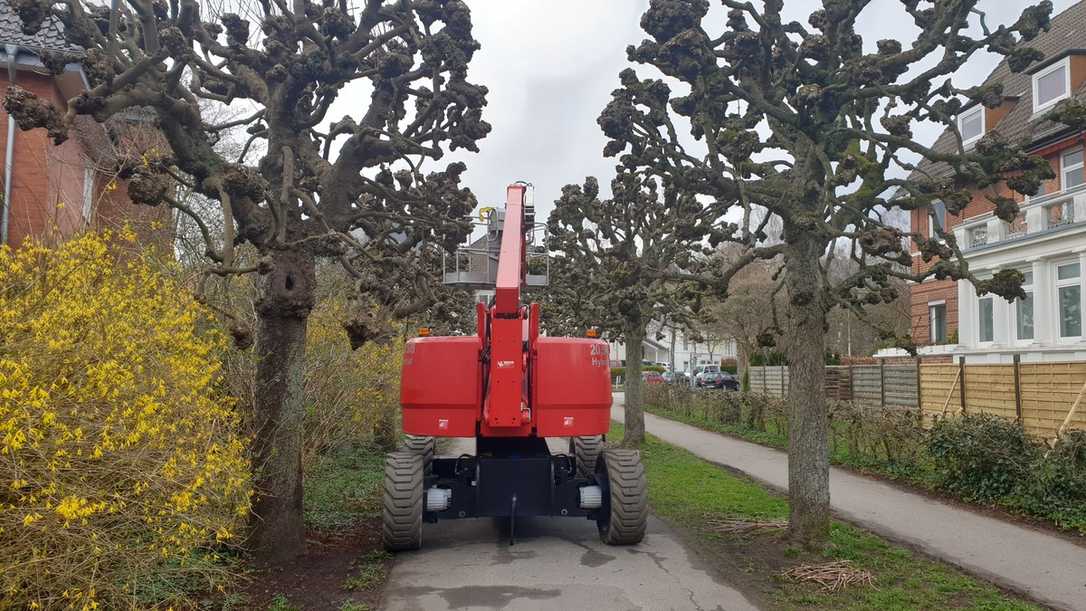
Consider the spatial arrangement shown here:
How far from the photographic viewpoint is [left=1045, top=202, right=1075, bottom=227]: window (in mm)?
18438

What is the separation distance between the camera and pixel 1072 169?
20.4 metres

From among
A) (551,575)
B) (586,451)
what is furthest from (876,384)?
(551,575)

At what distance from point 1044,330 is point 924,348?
5292 mm

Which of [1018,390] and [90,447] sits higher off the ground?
[1018,390]

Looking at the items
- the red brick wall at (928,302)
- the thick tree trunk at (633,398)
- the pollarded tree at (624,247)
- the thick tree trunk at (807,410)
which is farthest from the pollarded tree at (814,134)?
the red brick wall at (928,302)

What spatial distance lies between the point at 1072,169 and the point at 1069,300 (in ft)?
13.7

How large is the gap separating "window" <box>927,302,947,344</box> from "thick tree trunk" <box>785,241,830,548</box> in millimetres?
20422

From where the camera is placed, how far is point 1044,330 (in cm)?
1875

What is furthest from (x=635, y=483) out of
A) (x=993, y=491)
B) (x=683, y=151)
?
(x=993, y=491)

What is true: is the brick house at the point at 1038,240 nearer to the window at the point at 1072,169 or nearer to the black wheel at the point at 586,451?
the window at the point at 1072,169

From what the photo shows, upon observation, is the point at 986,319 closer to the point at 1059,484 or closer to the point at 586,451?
the point at 1059,484

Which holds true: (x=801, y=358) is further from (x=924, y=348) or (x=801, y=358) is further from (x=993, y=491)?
(x=924, y=348)

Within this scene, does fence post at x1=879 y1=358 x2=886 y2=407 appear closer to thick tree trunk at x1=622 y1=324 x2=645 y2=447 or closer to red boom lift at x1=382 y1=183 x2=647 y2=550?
thick tree trunk at x1=622 y1=324 x2=645 y2=447

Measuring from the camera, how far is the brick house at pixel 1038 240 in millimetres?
18172
